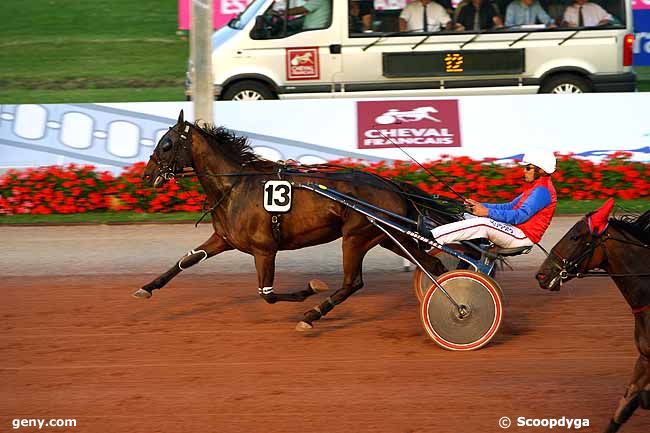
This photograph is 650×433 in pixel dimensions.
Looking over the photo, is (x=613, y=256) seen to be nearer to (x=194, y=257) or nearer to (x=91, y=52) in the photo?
(x=194, y=257)

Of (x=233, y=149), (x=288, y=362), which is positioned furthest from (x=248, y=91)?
(x=288, y=362)

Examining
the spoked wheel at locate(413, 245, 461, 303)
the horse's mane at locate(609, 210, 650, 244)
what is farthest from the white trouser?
the horse's mane at locate(609, 210, 650, 244)

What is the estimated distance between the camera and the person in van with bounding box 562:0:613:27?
15797 millimetres

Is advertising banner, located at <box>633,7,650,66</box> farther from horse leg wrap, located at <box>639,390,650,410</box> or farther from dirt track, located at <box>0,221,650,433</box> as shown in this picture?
horse leg wrap, located at <box>639,390,650,410</box>

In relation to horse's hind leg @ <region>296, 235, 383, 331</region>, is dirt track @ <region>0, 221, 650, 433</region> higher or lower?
lower

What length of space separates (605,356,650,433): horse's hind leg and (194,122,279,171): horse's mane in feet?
11.9

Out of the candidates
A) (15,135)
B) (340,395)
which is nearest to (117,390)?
(340,395)

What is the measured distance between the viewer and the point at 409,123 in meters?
Answer: 12.8

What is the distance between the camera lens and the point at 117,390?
21.5 feet

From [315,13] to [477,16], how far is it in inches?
101

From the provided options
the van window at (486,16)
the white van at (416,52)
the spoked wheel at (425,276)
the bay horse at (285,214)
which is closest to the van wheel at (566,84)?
the white van at (416,52)

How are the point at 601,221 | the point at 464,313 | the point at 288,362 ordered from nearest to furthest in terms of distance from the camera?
the point at 601,221 < the point at 288,362 < the point at 464,313

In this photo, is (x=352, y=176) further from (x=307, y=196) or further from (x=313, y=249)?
(x=313, y=249)

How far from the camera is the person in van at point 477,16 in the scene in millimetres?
15859
